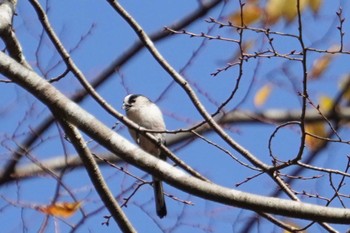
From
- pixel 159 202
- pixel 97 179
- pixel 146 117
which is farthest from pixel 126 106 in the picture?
pixel 97 179

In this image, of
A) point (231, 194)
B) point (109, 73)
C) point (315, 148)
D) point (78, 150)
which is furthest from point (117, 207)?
point (109, 73)

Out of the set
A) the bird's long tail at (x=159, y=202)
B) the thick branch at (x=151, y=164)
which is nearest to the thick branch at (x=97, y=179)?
the thick branch at (x=151, y=164)

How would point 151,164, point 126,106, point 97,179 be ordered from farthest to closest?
1. point 126,106
2. point 97,179
3. point 151,164

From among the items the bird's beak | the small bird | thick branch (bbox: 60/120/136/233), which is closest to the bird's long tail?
the small bird

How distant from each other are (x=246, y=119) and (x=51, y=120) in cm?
142

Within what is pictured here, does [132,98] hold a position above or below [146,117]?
above

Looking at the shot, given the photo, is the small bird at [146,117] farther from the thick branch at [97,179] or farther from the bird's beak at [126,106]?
the thick branch at [97,179]

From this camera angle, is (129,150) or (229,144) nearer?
(129,150)

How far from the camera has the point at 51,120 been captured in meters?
5.23

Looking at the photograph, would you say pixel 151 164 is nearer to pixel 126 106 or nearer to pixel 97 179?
pixel 97 179

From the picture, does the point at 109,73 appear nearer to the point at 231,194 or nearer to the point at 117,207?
the point at 117,207

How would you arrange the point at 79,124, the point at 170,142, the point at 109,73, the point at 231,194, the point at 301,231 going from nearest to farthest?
the point at 231,194 < the point at 79,124 < the point at 301,231 < the point at 170,142 < the point at 109,73

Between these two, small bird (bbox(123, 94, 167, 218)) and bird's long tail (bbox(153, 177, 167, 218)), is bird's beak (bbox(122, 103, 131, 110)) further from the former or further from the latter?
bird's long tail (bbox(153, 177, 167, 218))

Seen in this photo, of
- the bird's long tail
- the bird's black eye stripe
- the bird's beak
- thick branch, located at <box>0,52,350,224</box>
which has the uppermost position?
the bird's black eye stripe
